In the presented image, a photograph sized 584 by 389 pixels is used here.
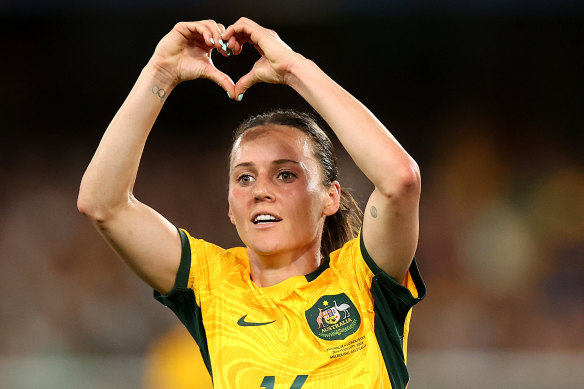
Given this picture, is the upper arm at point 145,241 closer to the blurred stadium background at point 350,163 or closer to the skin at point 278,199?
the skin at point 278,199

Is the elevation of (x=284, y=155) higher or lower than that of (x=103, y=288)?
lower

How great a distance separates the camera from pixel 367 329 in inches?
65.7

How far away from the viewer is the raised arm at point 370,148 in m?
1.49

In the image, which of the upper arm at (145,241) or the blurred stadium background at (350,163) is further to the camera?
the blurred stadium background at (350,163)

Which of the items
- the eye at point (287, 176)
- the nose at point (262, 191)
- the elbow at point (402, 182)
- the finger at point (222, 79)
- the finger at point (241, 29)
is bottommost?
the elbow at point (402, 182)

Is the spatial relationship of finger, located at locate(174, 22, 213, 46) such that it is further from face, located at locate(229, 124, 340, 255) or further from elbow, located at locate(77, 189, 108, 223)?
elbow, located at locate(77, 189, 108, 223)

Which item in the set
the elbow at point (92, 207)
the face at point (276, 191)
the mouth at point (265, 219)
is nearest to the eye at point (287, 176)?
the face at point (276, 191)

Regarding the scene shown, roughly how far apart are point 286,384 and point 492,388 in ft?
8.49

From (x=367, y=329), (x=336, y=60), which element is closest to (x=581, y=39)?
(x=336, y=60)

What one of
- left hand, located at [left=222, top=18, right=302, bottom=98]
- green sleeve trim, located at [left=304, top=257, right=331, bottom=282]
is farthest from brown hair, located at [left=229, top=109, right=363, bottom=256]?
left hand, located at [left=222, top=18, right=302, bottom=98]

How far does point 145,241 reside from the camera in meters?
1.69

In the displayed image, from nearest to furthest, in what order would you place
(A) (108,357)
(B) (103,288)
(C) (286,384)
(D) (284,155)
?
(C) (286,384) → (D) (284,155) → (A) (108,357) → (B) (103,288)

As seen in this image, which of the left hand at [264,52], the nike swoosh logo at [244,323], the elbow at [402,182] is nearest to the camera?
the elbow at [402,182]

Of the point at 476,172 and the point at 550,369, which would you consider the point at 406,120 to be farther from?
the point at 550,369
